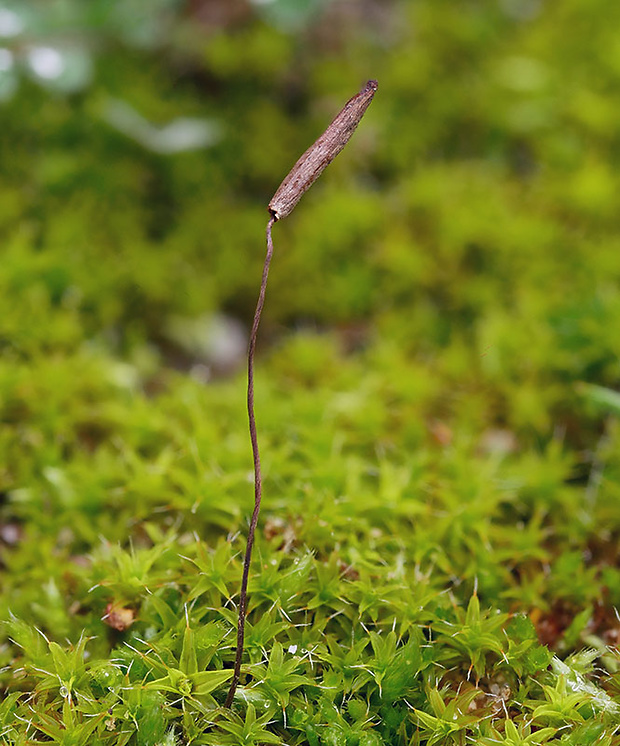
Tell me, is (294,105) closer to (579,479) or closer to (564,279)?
(564,279)

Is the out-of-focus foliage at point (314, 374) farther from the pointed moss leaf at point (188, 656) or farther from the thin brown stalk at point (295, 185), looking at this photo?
the thin brown stalk at point (295, 185)

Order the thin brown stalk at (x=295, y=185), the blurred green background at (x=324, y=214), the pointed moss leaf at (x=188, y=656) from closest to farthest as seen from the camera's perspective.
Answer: the thin brown stalk at (x=295, y=185)
the pointed moss leaf at (x=188, y=656)
the blurred green background at (x=324, y=214)

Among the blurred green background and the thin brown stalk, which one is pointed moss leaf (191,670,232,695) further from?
the blurred green background

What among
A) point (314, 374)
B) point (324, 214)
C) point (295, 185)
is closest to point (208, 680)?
point (295, 185)

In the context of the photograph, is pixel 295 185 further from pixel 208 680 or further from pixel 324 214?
pixel 324 214

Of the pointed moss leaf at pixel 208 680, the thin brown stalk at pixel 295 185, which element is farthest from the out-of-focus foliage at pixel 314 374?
the thin brown stalk at pixel 295 185

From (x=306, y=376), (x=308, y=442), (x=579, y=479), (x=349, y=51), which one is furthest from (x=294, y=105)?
(x=579, y=479)

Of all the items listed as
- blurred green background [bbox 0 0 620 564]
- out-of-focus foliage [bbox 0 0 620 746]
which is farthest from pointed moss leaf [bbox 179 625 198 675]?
Answer: blurred green background [bbox 0 0 620 564]
